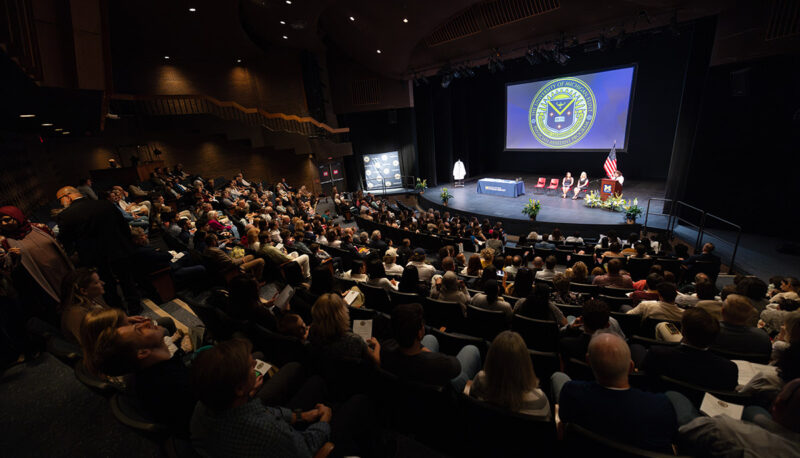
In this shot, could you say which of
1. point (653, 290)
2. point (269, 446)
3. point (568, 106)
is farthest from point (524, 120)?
point (269, 446)

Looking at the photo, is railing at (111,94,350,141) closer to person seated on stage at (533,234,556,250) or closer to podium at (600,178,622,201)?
person seated on stage at (533,234,556,250)

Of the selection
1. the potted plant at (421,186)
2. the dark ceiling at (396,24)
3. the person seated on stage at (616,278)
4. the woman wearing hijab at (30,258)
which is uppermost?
the dark ceiling at (396,24)

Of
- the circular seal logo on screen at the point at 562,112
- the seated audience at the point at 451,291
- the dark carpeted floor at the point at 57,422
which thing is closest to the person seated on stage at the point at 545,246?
the seated audience at the point at 451,291

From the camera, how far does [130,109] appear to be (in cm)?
1034

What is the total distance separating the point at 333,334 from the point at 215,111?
1275cm

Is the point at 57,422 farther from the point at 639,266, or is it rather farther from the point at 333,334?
the point at 639,266

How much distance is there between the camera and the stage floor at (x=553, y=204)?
31.4ft

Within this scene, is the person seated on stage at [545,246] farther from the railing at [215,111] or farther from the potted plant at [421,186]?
the railing at [215,111]

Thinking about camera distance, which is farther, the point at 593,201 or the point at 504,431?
the point at 593,201

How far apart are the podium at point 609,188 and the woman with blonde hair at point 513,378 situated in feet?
34.5

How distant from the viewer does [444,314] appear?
10.7 ft

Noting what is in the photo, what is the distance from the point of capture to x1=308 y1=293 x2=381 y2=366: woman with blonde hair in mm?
2062

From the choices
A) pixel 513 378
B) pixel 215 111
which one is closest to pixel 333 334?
pixel 513 378

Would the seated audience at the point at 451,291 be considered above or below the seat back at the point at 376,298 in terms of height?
above
